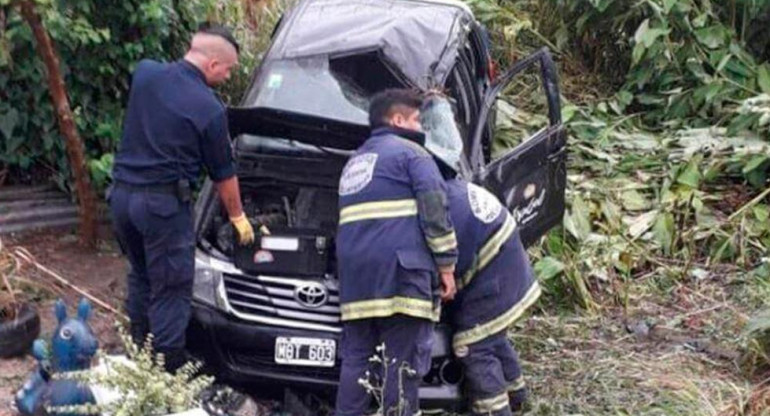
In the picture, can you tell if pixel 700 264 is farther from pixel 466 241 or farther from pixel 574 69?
pixel 574 69

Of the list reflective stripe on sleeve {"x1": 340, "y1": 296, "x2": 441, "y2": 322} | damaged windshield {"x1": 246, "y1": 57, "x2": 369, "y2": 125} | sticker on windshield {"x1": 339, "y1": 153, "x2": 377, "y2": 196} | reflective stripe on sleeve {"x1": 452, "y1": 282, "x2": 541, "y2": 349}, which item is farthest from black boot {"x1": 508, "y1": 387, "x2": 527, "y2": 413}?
damaged windshield {"x1": 246, "y1": 57, "x2": 369, "y2": 125}

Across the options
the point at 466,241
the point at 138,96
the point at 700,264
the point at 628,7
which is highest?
the point at 138,96

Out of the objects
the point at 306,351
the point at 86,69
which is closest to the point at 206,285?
the point at 306,351

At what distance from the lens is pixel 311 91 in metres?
6.29

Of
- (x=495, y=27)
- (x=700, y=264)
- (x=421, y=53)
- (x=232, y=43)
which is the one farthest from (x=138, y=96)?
(x=495, y=27)

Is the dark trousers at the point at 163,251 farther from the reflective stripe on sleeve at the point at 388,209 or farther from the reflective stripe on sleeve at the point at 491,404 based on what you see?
the reflective stripe on sleeve at the point at 491,404

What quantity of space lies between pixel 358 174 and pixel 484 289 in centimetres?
79

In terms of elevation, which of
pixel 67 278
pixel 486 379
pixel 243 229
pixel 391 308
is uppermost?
pixel 243 229

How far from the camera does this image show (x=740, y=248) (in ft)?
25.3

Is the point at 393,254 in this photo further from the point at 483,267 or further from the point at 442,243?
the point at 483,267

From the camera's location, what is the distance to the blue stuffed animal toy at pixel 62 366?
5043 mm

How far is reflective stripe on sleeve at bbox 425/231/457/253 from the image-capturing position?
4.97 meters

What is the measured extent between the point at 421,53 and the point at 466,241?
1679mm

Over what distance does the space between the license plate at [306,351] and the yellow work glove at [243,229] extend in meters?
0.49
